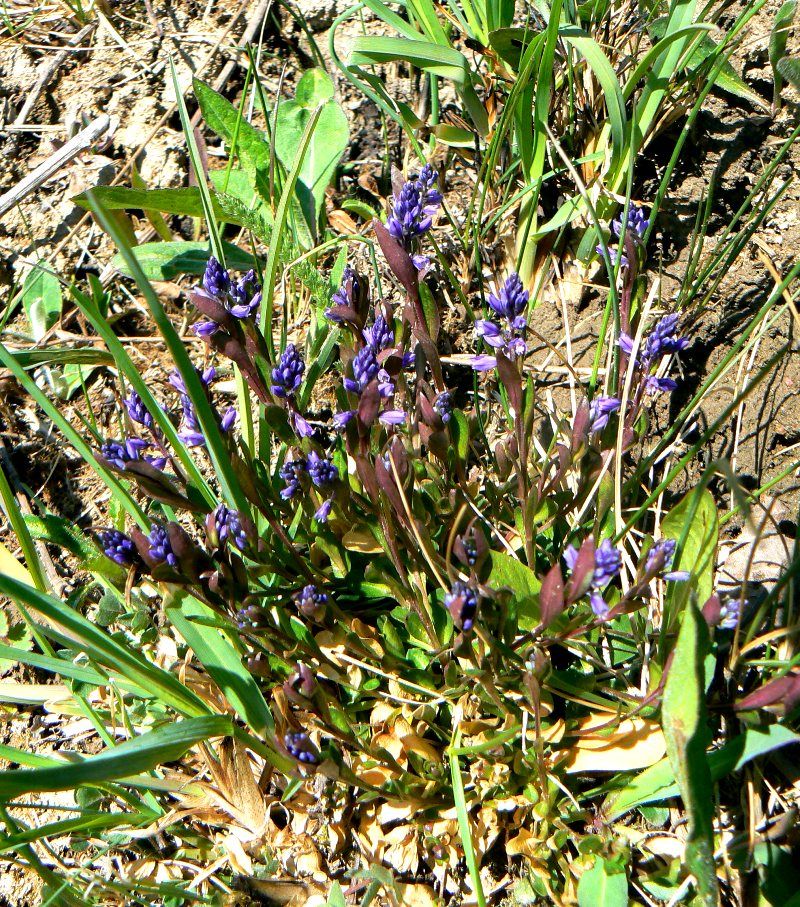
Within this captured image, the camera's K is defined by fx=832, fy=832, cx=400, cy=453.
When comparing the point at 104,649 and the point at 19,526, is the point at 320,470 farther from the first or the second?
the point at 19,526

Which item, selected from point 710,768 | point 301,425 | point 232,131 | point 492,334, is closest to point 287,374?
point 301,425

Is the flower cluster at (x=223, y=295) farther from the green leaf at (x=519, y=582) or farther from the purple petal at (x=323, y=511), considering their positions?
the green leaf at (x=519, y=582)

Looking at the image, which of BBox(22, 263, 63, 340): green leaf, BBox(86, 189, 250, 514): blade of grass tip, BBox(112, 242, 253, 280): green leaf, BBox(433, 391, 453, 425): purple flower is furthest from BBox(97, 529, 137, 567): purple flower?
BBox(22, 263, 63, 340): green leaf

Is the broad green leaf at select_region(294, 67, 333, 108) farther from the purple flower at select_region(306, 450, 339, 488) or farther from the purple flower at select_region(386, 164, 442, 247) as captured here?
the purple flower at select_region(306, 450, 339, 488)

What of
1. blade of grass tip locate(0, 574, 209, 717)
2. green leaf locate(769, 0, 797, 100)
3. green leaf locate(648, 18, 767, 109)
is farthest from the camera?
green leaf locate(648, 18, 767, 109)

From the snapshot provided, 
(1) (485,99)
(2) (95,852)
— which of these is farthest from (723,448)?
(2) (95,852)

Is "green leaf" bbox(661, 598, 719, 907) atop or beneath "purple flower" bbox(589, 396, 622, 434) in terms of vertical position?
beneath
